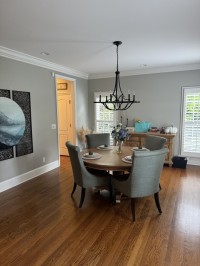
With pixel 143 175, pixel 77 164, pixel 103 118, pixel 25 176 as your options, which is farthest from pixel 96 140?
pixel 143 175

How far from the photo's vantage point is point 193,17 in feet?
7.54

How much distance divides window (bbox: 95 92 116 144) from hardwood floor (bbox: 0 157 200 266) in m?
2.79

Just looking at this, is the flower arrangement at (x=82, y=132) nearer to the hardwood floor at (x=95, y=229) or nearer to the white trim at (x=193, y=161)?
the hardwood floor at (x=95, y=229)

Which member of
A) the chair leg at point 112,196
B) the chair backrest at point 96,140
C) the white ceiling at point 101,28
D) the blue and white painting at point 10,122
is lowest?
the chair leg at point 112,196

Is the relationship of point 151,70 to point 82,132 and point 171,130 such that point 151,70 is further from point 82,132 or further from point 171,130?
point 82,132

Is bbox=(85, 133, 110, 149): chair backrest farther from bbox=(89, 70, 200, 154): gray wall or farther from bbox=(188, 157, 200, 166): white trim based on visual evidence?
bbox=(188, 157, 200, 166): white trim

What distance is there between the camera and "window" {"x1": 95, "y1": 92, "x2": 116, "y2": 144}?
5.92 metres

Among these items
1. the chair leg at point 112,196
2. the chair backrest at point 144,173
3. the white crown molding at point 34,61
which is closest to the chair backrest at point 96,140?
the chair leg at point 112,196

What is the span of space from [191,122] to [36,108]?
12.7 ft

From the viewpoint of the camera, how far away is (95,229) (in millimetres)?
2441

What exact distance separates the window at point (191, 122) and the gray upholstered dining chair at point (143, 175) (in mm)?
2755

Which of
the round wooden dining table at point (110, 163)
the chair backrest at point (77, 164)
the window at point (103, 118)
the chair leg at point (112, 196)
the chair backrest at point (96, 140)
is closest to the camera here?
the round wooden dining table at point (110, 163)

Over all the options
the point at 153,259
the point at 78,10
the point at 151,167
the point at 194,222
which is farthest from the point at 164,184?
the point at 78,10

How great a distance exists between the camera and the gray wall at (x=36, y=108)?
3.61 metres
